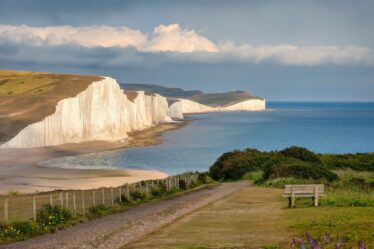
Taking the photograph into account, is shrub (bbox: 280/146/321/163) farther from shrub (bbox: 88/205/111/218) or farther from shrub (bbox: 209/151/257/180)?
shrub (bbox: 88/205/111/218)

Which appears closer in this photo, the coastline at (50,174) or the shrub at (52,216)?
the shrub at (52,216)

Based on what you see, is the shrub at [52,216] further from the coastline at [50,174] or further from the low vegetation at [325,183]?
the coastline at [50,174]

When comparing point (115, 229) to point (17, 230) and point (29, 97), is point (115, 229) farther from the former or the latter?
point (29, 97)

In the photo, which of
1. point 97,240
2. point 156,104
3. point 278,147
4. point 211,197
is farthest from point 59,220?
point 156,104

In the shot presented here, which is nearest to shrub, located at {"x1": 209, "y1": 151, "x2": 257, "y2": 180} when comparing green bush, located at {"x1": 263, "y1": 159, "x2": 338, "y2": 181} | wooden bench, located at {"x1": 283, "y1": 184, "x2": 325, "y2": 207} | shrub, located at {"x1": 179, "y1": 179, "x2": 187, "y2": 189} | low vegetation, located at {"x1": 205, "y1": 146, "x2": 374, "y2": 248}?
low vegetation, located at {"x1": 205, "y1": 146, "x2": 374, "y2": 248}

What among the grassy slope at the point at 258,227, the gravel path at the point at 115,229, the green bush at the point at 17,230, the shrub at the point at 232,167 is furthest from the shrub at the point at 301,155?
the green bush at the point at 17,230

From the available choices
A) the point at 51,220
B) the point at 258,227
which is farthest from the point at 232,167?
the point at 258,227
